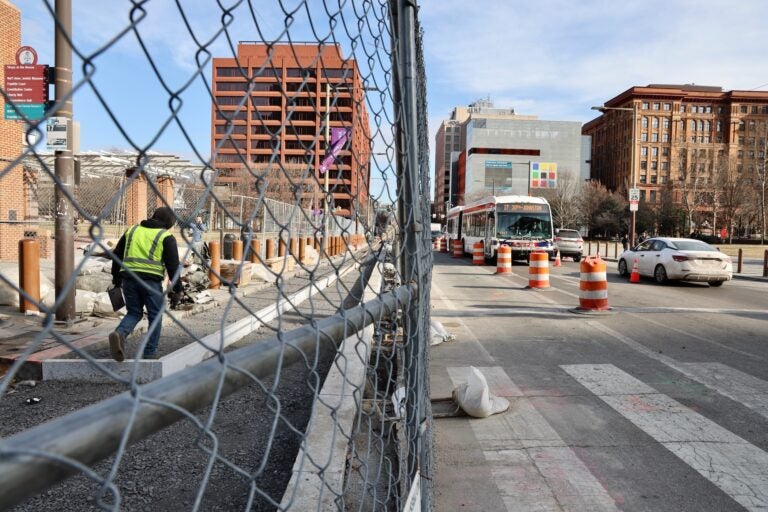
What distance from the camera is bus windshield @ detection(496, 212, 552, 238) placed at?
85.7 feet

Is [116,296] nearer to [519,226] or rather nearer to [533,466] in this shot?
[533,466]

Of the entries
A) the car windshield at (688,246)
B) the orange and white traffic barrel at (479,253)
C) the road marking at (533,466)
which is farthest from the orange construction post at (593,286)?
the orange and white traffic barrel at (479,253)

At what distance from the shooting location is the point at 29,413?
4.77 metres

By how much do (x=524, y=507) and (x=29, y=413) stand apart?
390 cm

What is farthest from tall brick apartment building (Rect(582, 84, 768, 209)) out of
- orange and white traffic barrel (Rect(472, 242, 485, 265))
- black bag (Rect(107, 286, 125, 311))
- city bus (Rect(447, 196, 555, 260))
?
black bag (Rect(107, 286, 125, 311))

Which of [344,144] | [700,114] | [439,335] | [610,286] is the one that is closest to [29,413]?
[344,144]

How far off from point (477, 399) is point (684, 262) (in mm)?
12887

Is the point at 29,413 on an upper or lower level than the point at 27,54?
lower

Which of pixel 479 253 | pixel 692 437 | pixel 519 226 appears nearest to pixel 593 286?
pixel 692 437

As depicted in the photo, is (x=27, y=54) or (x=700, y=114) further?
(x=700, y=114)

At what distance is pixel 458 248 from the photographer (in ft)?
112

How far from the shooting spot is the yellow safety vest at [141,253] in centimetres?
596

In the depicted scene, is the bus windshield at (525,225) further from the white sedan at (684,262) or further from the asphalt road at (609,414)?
the asphalt road at (609,414)

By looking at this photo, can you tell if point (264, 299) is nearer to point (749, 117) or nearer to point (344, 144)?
point (344, 144)
